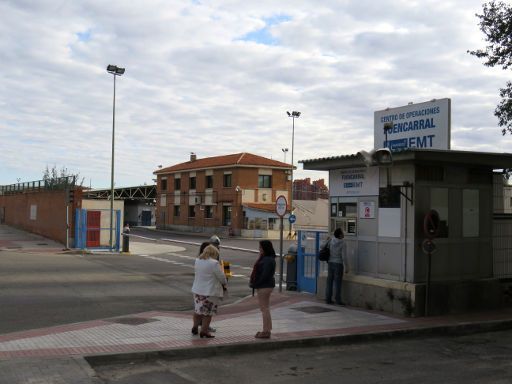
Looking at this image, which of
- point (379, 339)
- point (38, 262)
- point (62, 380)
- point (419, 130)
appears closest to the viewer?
point (62, 380)

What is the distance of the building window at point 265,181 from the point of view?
190 feet

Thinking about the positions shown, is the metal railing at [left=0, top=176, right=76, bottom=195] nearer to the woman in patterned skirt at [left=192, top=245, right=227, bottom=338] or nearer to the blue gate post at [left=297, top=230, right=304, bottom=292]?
the blue gate post at [left=297, top=230, right=304, bottom=292]

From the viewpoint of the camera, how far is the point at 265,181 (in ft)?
191

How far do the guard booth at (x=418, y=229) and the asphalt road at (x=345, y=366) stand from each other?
224 cm

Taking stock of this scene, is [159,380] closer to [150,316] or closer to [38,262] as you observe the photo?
[150,316]

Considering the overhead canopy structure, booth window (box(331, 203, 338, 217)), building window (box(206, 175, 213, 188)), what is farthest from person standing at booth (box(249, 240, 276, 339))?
the overhead canopy structure

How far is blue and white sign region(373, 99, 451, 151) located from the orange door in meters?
21.0

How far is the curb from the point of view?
24.7ft

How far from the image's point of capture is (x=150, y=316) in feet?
35.3

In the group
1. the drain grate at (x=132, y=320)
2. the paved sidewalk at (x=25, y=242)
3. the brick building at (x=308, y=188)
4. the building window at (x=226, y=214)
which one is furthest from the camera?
the brick building at (x=308, y=188)

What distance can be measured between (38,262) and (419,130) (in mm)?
16112

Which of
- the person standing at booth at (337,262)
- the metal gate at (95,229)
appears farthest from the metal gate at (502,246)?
the metal gate at (95,229)

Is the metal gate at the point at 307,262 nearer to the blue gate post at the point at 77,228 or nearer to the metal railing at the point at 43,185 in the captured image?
the blue gate post at the point at 77,228

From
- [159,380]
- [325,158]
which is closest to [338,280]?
[325,158]
